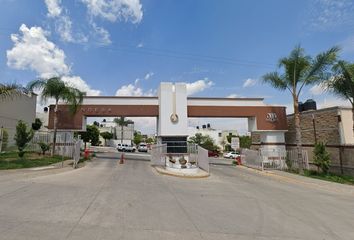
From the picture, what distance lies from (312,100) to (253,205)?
67.0 feet

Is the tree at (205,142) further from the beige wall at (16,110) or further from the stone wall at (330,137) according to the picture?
the stone wall at (330,137)

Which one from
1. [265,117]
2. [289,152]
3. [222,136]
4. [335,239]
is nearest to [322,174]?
[289,152]

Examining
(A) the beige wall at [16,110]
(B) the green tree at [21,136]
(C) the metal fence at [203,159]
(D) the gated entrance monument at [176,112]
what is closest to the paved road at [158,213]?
(B) the green tree at [21,136]

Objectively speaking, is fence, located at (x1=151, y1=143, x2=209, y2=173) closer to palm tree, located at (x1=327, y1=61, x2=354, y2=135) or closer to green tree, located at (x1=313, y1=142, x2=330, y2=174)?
green tree, located at (x1=313, y1=142, x2=330, y2=174)

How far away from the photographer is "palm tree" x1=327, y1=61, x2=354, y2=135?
1720 centimetres

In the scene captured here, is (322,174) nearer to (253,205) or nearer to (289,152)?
(289,152)

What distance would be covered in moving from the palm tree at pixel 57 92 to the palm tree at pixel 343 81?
19.9 metres

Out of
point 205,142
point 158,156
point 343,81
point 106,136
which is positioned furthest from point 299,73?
point 106,136

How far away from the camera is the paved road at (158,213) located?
241 inches

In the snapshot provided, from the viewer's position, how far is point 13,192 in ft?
31.7

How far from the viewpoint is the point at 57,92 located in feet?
76.0

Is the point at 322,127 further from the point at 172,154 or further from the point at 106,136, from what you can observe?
the point at 106,136

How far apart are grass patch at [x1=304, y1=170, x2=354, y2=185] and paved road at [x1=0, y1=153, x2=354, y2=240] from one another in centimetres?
604

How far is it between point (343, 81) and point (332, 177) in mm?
6443
